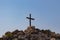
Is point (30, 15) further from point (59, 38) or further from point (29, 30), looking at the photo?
point (59, 38)

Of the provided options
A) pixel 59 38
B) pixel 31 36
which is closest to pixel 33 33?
pixel 31 36

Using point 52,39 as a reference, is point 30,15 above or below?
above

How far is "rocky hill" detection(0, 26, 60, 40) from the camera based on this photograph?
129 ft

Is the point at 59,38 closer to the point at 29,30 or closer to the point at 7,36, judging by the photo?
the point at 29,30

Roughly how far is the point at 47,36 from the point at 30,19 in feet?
11.1

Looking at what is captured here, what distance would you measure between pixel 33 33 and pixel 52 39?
8.63ft

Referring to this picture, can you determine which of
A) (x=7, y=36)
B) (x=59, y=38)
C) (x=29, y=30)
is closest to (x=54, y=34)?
(x=59, y=38)

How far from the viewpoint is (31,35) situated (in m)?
39.4

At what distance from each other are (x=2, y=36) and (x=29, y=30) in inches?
146

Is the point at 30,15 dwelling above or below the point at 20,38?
above

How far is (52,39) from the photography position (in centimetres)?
3922

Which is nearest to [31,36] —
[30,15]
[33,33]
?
[33,33]

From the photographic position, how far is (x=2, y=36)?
40.5 meters

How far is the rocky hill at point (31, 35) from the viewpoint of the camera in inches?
1549
